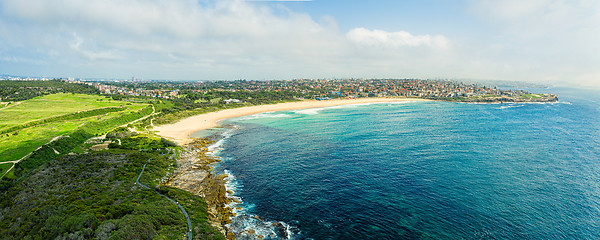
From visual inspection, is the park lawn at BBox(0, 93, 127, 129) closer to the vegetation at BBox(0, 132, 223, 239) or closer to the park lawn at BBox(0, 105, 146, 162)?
the park lawn at BBox(0, 105, 146, 162)

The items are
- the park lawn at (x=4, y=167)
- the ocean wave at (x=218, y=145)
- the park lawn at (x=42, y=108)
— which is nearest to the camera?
the park lawn at (x=4, y=167)

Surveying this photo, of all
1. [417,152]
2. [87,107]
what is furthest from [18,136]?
→ [417,152]

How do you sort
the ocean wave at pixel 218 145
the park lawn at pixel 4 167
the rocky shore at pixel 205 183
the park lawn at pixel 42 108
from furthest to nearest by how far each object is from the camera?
1. the park lawn at pixel 42 108
2. the ocean wave at pixel 218 145
3. the park lawn at pixel 4 167
4. the rocky shore at pixel 205 183

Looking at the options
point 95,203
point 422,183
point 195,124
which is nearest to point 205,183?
point 95,203

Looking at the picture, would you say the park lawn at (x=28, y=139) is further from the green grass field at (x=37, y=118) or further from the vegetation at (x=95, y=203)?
the vegetation at (x=95, y=203)

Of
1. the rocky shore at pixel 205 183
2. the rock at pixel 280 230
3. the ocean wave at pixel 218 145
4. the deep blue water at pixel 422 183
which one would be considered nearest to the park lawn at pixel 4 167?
the rocky shore at pixel 205 183
